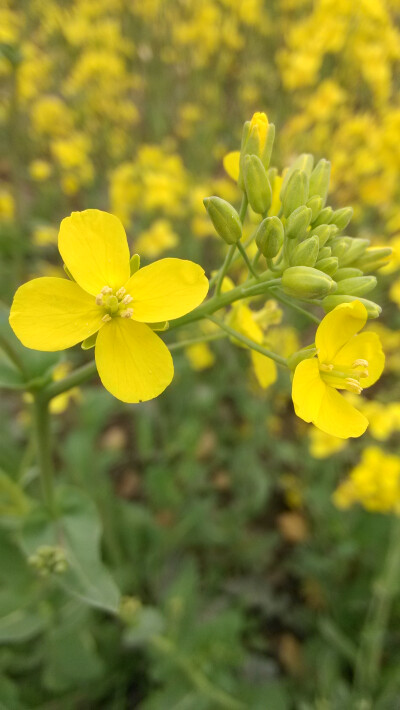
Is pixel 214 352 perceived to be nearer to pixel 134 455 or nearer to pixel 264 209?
pixel 134 455

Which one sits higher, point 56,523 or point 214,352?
point 56,523

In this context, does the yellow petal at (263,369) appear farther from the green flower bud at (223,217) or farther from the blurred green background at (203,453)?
the blurred green background at (203,453)

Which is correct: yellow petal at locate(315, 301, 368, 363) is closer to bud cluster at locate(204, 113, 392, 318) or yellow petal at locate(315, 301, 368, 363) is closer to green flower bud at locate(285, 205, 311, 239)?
bud cluster at locate(204, 113, 392, 318)

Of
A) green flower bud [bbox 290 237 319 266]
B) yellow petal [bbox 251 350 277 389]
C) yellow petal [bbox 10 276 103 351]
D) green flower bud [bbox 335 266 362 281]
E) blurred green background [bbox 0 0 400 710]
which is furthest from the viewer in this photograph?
blurred green background [bbox 0 0 400 710]

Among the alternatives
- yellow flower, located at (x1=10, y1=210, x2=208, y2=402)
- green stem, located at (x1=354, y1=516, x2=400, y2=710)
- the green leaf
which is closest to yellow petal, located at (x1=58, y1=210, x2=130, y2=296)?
yellow flower, located at (x1=10, y1=210, x2=208, y2=402)

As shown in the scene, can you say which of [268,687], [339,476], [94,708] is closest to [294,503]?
[339,476]

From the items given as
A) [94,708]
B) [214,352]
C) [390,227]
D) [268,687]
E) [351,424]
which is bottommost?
[94,708]
